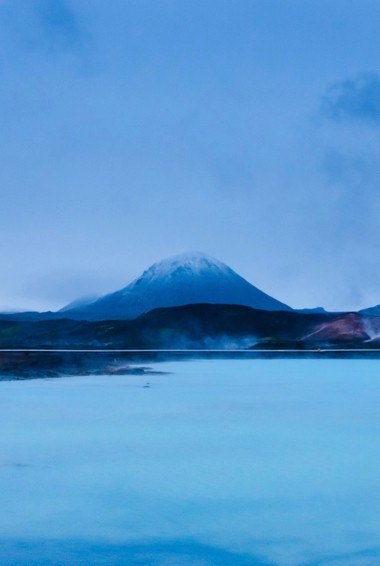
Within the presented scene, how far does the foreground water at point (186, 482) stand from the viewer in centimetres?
584

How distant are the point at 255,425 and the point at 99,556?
828cm

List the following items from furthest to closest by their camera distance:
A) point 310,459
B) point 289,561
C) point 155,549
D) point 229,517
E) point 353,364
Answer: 1. point 353,364
2. point 310,459
3. point 229,517
4. point 155,549
5. point 289,561

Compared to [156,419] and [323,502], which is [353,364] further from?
[323,502]

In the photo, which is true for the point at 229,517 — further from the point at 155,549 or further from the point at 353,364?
the point at 353,364

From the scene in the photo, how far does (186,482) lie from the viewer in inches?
334

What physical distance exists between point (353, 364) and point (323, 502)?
29.4 meters

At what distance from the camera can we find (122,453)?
33.7ft

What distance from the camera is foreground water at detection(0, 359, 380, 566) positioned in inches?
230

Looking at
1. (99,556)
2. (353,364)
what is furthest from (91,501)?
(353,364)

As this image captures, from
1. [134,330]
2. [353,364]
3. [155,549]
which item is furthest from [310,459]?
[134,330]

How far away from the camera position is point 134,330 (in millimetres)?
79938

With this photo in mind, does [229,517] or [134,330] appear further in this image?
[134,330]

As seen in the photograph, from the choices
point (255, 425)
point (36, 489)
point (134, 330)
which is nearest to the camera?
point (36, 489)

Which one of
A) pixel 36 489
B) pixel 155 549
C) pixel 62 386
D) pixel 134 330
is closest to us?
pixel 155 549
